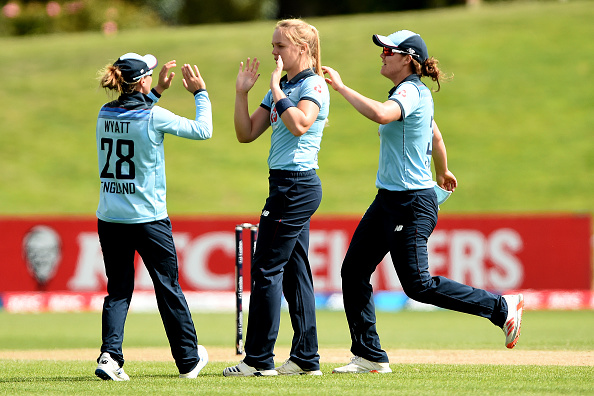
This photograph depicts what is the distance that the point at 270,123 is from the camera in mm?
6785

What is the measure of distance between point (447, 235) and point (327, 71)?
32.0 feet

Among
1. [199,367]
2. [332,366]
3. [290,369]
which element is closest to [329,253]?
[332,366]

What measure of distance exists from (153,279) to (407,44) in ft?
7.92

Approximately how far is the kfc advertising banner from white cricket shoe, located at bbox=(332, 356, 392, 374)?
867cm

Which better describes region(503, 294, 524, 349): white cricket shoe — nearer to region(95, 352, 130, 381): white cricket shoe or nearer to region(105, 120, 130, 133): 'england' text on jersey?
region(95, 352, 130, 381): white cricket shoe

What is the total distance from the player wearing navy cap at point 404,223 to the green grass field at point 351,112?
19360mm

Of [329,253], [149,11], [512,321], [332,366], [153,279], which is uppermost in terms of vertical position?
[149,11]

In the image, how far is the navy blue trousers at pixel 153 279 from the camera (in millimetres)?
6523

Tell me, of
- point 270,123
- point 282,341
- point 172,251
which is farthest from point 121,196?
point 282,341

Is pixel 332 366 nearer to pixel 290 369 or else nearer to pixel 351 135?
pixel 290 369

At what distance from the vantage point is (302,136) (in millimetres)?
6496

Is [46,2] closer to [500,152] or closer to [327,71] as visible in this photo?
[500,152]

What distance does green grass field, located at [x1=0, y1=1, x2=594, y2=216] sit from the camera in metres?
27.5

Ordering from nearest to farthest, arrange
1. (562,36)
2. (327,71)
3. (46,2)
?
(327,71) < (562,36) < (46,2)
